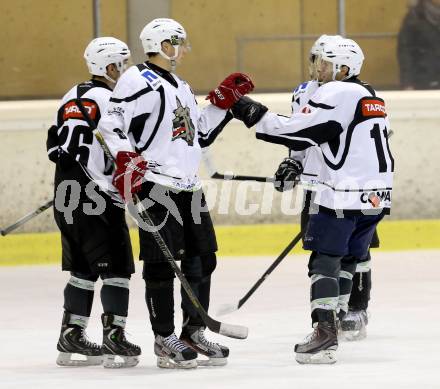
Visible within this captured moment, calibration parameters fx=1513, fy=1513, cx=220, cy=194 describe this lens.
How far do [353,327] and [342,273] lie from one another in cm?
26

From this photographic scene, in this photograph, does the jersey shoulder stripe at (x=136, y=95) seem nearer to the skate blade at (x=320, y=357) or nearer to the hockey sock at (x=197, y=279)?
the hockey sock at (x=197, y=279)

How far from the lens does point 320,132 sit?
5.31 meters

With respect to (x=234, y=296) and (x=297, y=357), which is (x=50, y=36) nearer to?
(x=234, y=296)

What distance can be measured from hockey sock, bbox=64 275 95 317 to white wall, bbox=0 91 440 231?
3275 millimetres

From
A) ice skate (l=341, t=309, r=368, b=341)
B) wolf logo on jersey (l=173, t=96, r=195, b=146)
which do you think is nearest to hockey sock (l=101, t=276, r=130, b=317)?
wolf logo on jersey (l=173, t=96, r=195, b=146)

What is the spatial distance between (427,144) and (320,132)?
3.98 metres

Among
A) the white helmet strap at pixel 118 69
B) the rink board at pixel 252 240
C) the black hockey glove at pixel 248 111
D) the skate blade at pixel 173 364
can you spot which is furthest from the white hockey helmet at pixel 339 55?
the rink board at pixel 252 240

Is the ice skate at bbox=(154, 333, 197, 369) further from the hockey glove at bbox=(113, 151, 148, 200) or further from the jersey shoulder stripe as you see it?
the jersey shoulder stripe

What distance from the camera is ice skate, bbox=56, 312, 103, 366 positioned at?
5.49 meters

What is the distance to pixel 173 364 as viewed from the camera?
5.29 m

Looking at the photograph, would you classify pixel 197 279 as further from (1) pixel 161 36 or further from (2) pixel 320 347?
(1) pixel 161 36

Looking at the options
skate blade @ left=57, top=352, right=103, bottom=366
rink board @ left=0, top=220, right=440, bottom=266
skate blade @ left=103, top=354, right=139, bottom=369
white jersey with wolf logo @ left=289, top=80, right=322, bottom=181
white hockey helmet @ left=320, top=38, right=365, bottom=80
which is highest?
white hockey helmet @ left=320, top=38, right=365, bottom=80

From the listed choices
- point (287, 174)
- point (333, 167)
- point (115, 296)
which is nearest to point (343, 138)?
point (333, 167)

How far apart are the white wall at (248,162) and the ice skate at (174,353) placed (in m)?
3.61
